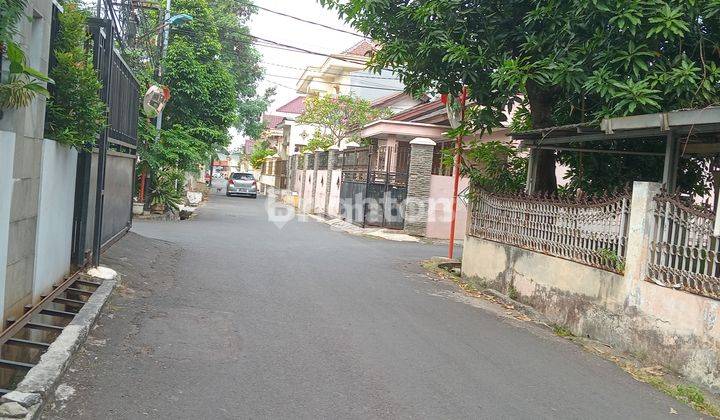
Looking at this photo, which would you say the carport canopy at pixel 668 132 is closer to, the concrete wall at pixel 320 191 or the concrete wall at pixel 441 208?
the concrete wall at pixel 441 208

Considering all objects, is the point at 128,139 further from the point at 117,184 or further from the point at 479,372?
the point at 479,372

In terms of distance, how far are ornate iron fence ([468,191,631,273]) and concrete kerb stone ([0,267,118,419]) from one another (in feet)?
18.8

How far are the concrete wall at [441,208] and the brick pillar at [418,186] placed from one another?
0.59 feet

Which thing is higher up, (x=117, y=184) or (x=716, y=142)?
(x=716, y=142)

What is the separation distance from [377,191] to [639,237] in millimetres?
15353

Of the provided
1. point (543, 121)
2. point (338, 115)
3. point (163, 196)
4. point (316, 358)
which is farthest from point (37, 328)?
point (338, 115)

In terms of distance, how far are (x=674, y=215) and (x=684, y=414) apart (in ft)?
7.02

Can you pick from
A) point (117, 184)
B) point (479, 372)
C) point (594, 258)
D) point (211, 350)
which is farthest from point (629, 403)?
point (117, 184)

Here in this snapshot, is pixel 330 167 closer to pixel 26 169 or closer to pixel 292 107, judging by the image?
pixel 26 169

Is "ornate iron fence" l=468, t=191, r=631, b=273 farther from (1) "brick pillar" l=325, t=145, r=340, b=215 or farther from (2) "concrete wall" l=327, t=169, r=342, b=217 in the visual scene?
(1) "brick pillar" l=325, t=145, r=340, b=215

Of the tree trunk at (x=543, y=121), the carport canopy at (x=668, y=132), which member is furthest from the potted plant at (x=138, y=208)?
the carport canopy at (x=668, y=132)

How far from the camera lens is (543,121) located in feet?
35.0

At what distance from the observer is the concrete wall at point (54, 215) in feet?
21.0

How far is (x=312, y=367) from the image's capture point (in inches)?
228
